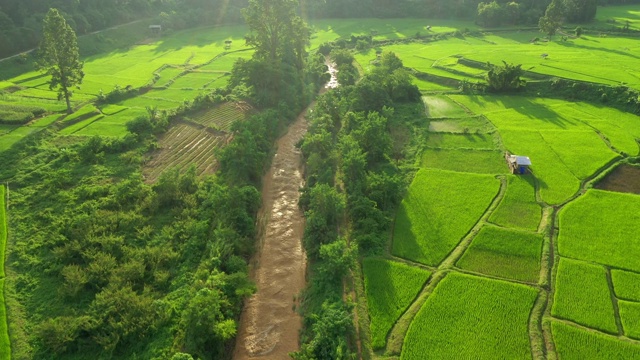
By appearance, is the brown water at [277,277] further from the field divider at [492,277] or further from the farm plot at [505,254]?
the farm plot at [505,254]

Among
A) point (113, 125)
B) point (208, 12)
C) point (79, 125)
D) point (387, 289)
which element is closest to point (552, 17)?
point (387, 289)

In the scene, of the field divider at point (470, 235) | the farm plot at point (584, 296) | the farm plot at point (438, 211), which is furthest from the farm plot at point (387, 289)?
the farm plot at point (584, 296)

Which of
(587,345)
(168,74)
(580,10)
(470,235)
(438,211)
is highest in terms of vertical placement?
(580,10)

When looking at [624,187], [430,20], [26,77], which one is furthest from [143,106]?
[430,20]

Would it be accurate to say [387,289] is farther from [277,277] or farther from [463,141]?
[463,141]

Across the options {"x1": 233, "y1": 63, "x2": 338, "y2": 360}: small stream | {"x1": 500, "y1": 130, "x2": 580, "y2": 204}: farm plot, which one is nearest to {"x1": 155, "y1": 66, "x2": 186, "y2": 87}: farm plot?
{"x1": 233, "y1": 63, "x2": 338, "y2": 360}: small stream

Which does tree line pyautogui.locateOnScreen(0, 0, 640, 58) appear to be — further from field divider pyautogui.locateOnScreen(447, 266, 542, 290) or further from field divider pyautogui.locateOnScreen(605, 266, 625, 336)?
field divider pyautogui.locateOnScreen(605, 266, 625, 336)
